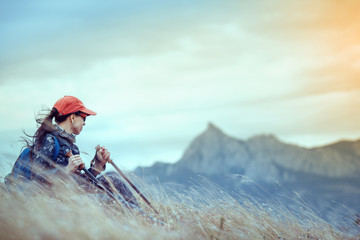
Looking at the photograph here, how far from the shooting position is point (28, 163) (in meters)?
5.69

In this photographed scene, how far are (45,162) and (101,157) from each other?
88 cm

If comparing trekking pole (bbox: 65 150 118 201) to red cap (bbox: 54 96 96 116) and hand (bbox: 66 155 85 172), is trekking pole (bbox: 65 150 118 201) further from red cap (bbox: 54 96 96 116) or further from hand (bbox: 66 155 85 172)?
red cap (bbox: 54 96 96 116)

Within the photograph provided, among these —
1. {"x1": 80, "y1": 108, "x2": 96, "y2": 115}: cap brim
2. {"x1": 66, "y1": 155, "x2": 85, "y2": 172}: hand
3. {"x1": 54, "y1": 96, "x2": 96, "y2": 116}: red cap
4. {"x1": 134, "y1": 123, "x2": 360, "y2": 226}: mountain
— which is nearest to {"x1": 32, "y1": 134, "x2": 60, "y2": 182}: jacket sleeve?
{"x1": 66, "y1": 155, "x2": 85, "y2": 172}: hand

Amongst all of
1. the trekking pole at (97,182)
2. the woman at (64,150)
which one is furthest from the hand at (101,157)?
the trekking pole at (97,182)

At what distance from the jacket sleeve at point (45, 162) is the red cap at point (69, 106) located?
53 cm

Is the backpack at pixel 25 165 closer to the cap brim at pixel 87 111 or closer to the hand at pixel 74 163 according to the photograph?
the hand at pixel 74 163

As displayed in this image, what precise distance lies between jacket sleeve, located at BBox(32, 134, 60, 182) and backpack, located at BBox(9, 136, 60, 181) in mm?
55

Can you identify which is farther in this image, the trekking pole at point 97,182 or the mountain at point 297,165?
the mountain at point 297,165

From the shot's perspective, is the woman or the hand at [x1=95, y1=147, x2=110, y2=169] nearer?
the woman

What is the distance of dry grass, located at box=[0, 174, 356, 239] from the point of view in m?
4.39

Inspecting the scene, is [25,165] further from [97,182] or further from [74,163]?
[97,182]

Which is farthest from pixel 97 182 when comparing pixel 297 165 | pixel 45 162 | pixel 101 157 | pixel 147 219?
pixel 297 165

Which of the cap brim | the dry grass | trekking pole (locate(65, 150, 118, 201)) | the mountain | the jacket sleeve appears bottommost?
the mountain

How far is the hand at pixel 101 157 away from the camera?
6164 millimetres
